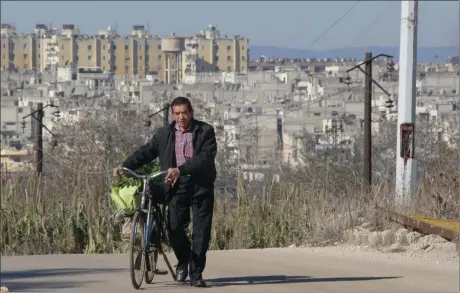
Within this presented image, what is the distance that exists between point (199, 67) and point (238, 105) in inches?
2416

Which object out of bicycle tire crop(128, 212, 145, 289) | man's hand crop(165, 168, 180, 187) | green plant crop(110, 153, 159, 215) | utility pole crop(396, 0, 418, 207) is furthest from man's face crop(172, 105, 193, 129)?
utility pole crop(396, 0, 418, 207)

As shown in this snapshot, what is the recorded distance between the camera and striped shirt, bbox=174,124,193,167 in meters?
9.69

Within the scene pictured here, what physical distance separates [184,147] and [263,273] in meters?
1.50

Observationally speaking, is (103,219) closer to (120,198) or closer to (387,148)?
(120,198)

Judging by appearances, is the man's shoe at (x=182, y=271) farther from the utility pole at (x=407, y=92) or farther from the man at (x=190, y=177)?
the utility pole at (x=407, y=92)

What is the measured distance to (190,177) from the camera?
9.64 m

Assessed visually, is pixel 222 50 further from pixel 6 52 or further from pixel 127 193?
pixel 127 193

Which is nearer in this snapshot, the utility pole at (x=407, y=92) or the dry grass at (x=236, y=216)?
the dry grass at (x=236, y=216)

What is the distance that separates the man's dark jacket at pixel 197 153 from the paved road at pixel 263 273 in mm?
816

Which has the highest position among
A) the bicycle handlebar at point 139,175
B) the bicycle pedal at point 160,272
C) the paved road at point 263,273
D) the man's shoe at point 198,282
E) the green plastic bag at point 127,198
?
the bicycle handlebar at point 139,175

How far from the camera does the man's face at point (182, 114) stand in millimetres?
9602

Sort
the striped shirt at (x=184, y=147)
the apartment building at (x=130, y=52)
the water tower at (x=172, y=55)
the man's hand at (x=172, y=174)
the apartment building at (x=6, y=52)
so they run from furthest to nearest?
the apartment building at (x=6, y=52) → the water tower at (x=172, y=55) → the apartment building at (x=130, y=52) → the striped shirt at (x=184, y=147) → the man's hand at (x=172, y=174)

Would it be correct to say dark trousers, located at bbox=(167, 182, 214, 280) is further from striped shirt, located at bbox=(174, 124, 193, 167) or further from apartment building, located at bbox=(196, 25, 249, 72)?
apartment building, located at bbox=(196, 25, 249, 72)

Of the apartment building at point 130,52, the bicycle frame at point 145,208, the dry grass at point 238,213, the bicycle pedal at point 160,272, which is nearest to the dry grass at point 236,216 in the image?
the dry grass at point 238,213
